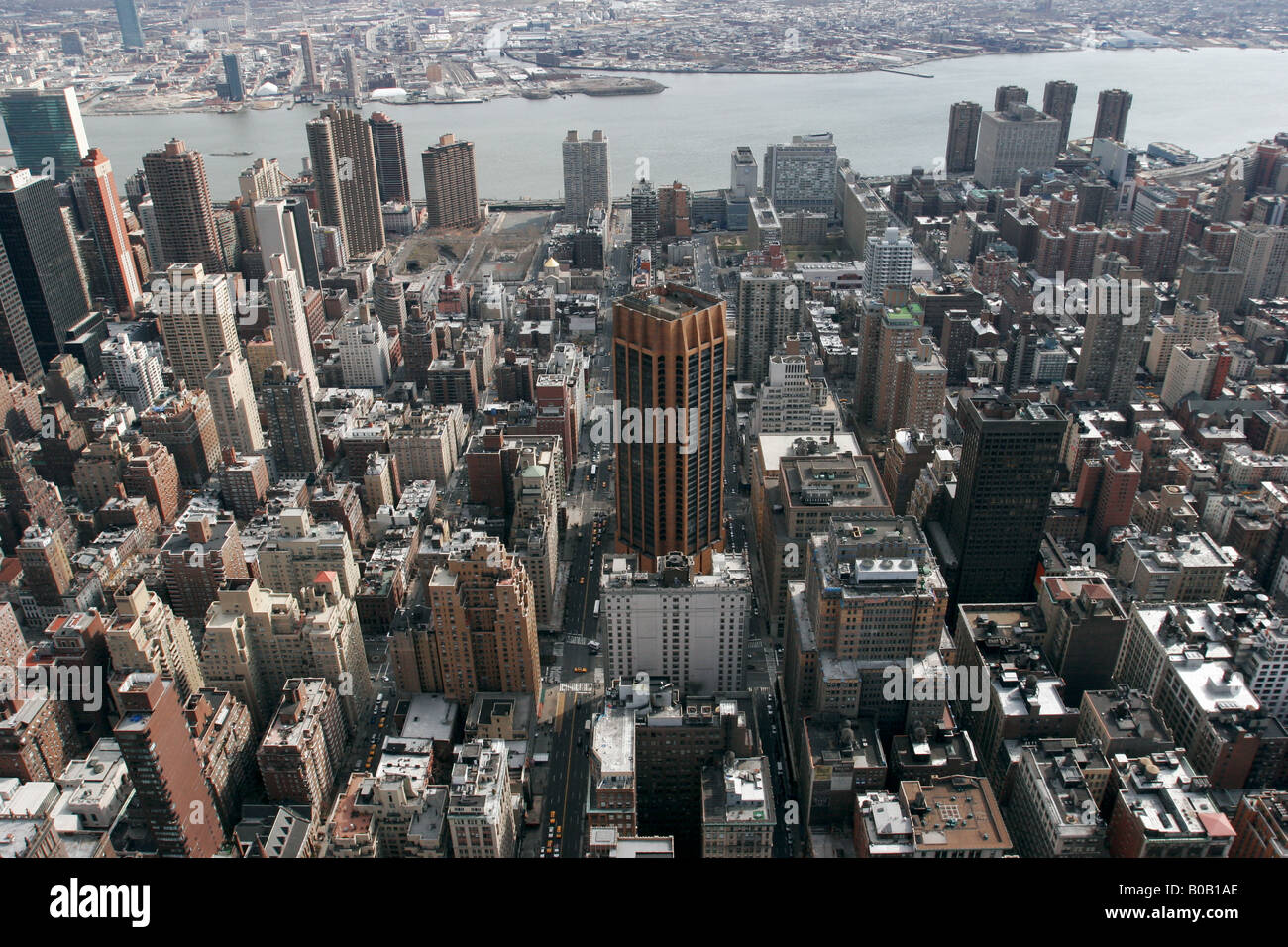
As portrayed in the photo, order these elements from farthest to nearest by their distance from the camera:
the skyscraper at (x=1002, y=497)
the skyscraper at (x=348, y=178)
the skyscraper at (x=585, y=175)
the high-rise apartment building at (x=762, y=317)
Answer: the skyscraper at (x=585, y=175) < the skyscraper at (x=348, y=178) < the high-rise apartment building at (x=762, y=317) < the skyscraper at (x=1002, y=497)

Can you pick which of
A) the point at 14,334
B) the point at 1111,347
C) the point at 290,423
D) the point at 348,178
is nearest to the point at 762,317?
the point at 1111,347

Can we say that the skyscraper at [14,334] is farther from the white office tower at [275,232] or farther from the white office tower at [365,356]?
the white office tower at [365,356]

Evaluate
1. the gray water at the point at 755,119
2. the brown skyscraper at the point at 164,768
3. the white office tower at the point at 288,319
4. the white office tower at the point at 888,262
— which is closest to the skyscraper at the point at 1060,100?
the gray water at the point at 755,119

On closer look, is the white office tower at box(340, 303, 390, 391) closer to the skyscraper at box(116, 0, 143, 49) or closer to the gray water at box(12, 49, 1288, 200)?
the gray water at box(12, 49, 1288, 200)

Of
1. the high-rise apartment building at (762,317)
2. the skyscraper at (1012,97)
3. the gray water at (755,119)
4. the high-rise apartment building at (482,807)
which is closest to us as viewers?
the high-rise apartment building at (482,807)

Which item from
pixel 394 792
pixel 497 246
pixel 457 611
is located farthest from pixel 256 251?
pixel 394 792

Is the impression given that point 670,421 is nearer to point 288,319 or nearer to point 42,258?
point 288,319
